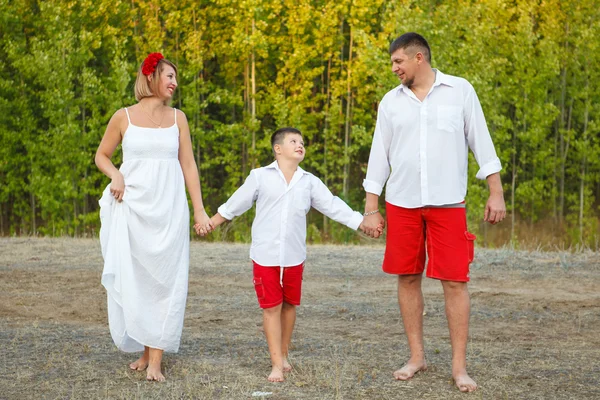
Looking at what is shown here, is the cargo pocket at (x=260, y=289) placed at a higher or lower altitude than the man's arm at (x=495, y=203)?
lower

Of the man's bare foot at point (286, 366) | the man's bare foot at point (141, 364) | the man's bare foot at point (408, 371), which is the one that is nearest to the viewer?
the man's bare foot at point (408, 371)

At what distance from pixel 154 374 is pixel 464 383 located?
1.86 metres

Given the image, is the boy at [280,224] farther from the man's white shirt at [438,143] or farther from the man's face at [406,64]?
the man's face at [406,64]

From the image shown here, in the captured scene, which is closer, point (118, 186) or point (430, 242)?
point (430, 242)

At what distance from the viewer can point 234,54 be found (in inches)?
918

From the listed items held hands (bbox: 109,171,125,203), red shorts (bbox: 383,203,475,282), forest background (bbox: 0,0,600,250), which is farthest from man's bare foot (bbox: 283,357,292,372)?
forest background (bbox: 0,0,600,250)

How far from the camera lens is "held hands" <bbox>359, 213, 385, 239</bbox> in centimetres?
553

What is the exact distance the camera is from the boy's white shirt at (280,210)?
550cm

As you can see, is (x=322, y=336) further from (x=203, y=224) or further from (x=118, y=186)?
(x=118, y=186)

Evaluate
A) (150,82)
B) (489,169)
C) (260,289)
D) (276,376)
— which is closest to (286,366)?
(276,376)

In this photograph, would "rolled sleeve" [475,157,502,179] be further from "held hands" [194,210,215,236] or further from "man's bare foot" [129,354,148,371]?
"man's bare foot" [129,354,148,371]

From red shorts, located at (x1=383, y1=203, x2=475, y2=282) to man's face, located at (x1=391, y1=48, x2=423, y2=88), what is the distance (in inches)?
30.1

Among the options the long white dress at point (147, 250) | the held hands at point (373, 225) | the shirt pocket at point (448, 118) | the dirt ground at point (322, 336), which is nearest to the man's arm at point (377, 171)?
the held hands at point (373, 225)

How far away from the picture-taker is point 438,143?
17.0ft
